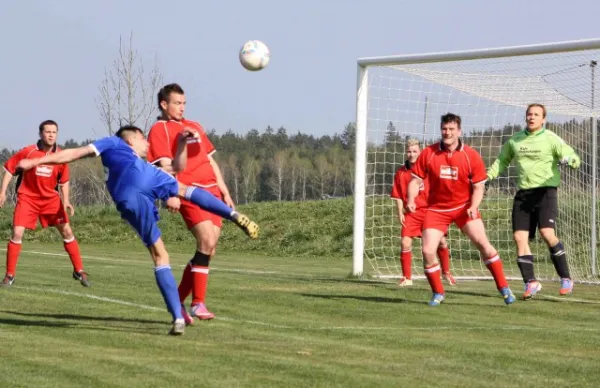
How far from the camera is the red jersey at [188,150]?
32.5 ft

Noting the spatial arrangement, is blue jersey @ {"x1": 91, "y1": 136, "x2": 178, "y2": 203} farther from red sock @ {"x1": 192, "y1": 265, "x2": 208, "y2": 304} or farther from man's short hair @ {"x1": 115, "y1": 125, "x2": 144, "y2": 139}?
red sock @ {"x1": 192, "y1": 265, "x2": 208, "y2": 304}

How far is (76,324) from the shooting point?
9.66 m

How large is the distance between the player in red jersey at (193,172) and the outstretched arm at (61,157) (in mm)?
1143

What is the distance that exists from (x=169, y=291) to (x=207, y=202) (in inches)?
30.9

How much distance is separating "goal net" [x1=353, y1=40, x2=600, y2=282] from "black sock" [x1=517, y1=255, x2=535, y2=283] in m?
3.45

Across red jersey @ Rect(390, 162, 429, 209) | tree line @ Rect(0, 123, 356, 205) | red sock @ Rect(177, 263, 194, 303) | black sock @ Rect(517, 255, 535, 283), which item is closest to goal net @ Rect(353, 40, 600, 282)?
red jersey @ Rect(390, 162, 429, 209)

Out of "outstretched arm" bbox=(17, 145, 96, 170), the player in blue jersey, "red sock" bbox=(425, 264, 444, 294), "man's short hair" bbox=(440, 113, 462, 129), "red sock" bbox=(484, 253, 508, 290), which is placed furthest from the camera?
"red sock" bbox=(484, 253, 508, 290)

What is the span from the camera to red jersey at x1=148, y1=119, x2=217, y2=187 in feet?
32.5

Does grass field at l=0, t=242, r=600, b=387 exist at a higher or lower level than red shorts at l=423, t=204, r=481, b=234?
lower

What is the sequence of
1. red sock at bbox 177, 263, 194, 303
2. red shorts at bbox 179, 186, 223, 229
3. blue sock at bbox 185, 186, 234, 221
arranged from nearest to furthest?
blue sock at bbox 185, 186, 234, 221 < red shorts at bbox 179, 186, 223, 229 < red sock at bbox 177, 263, 194, 303

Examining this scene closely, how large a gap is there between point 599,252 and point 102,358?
13.5 m

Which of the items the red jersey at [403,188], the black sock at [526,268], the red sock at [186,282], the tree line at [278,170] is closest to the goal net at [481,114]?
the red jersey at [403,188]

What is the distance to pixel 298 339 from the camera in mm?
8742

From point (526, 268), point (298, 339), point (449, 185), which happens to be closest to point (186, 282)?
point (298, 339)
